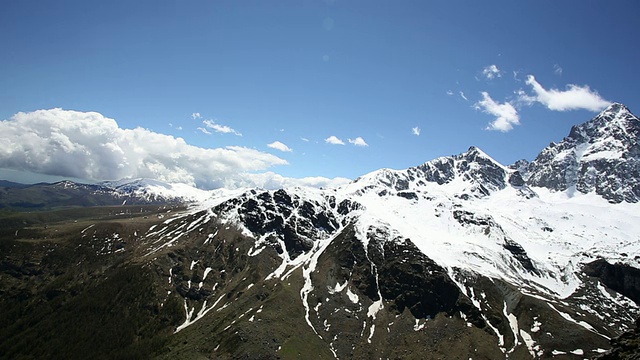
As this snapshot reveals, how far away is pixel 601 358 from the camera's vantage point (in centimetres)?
3550

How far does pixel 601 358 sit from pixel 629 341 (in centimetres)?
457

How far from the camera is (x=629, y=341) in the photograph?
37.3m
